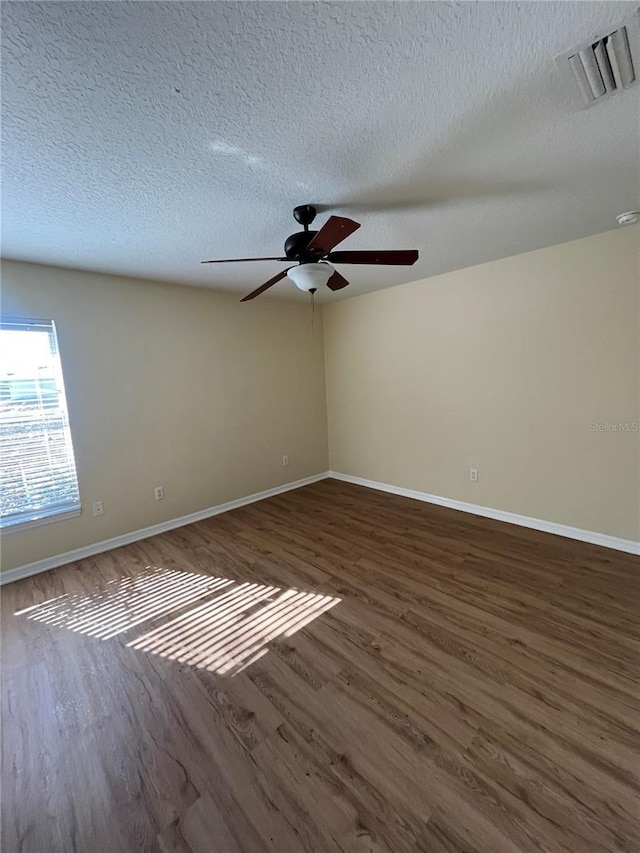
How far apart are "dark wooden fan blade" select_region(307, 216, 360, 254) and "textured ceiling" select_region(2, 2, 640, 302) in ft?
1.06

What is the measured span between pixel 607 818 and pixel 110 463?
3.65 m

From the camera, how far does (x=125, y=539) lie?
3.27 m

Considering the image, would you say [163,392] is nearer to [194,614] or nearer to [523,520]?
[194,614]

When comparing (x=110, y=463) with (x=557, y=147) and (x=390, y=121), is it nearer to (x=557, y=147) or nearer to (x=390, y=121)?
(x=390, y=121)

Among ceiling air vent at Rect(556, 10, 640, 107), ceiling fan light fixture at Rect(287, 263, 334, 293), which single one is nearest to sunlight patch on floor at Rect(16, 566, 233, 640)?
ceiling fan light fixture at Rect(287, 263, 334, 293)

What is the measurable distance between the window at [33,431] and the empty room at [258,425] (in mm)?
23

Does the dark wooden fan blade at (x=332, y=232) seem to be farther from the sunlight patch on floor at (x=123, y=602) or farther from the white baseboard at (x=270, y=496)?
the white baseboard at (x=270, y=496)

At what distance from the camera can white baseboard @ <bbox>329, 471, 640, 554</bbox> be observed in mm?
2742

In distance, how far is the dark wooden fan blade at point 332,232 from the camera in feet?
4.83

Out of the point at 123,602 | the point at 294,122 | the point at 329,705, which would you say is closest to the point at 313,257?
the point at 294,122

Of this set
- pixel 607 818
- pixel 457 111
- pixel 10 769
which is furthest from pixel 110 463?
pixel 607 818

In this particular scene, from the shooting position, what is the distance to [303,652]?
6.16ft

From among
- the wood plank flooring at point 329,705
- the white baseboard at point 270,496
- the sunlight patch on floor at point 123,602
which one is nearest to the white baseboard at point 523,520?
the white baseboard at point 270,496

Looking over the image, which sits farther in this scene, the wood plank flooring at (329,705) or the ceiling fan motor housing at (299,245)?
the ceiling fan motor housing at (299,245)
